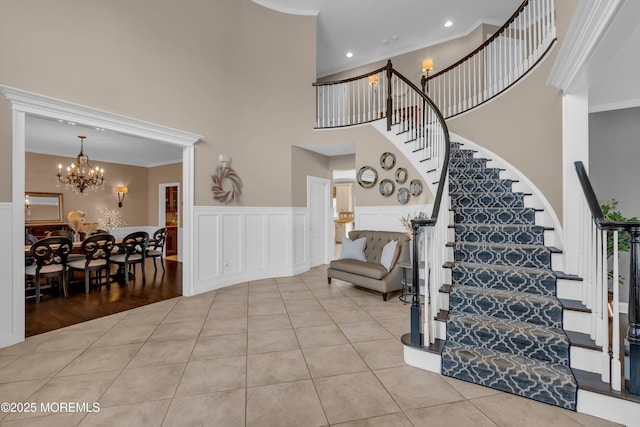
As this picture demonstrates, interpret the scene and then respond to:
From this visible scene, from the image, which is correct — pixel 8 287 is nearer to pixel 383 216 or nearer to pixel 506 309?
pixel 506 309

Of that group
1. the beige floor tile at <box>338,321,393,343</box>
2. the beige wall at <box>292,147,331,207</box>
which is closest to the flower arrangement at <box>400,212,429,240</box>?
the beige floor tile at <box>338,321,393,343</box>

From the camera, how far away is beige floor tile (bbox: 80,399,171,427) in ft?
5.85

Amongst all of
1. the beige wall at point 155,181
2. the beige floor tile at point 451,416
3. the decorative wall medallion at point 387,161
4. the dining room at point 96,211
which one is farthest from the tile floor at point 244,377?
the beige wall at point 155,181


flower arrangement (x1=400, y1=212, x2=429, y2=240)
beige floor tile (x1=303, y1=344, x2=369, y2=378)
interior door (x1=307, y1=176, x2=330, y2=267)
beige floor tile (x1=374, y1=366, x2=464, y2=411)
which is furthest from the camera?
interior door (x1=307, y1=176, x2=330, y2=267)

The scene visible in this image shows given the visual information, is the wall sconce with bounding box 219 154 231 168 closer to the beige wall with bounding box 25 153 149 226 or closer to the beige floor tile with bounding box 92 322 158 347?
the beige floor tile with bounding box 92 322 158 347

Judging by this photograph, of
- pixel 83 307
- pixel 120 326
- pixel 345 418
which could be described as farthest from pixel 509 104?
pixel 83 307

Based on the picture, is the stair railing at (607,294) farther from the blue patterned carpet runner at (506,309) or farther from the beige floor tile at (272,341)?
the beige floor tile at (272,341)

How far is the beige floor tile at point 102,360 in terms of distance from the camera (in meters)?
2.40

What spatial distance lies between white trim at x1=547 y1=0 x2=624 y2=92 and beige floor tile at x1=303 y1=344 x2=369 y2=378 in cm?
290

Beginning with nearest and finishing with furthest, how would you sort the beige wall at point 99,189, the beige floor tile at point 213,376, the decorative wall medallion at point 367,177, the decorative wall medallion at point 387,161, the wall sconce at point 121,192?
the beige floor tile at point 213,376 → the decorative wall medallion at point 387,161 → the decorative wall medallion at point 367,177 → the beige wall at point 99,189 → the wall sconce at point 121,192

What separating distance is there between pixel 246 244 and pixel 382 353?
3404 millimetres

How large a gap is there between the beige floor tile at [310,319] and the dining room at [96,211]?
2322 millimetres

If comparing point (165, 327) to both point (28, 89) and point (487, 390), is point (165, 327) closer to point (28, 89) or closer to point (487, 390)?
point (28, 89)

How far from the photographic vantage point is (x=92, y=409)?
192cm
